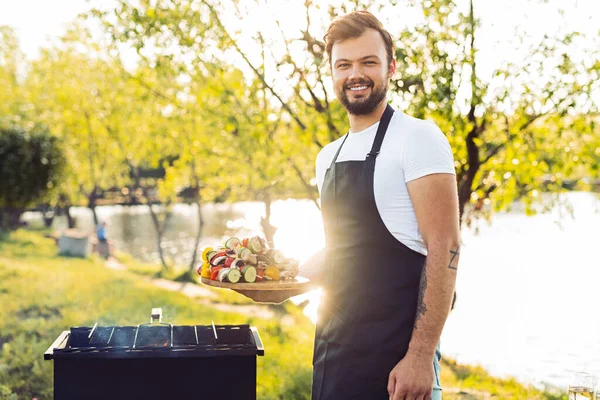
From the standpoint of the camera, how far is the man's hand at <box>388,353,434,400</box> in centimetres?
221

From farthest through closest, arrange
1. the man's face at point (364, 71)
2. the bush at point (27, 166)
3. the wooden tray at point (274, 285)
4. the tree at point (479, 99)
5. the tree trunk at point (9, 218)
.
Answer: the tree trunk at point (9, 218) → the bush at point (27, 166) → the tree at point (479, 99) → the wooden tray at point (274, 285) → the man's face at point (364, 71)

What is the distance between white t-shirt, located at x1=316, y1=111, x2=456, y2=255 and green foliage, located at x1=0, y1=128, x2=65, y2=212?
21.9m

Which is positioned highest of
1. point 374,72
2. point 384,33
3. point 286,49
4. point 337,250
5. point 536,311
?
point 286,49

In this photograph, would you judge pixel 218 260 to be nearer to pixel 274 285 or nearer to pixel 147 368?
pixel 274 285

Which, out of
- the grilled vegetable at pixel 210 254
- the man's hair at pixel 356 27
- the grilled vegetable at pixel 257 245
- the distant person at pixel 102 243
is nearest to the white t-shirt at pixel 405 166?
the man's hair at pixel 356 27

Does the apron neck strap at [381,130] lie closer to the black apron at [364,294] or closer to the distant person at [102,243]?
the black apron at [364,294]

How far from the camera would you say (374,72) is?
2449 mm

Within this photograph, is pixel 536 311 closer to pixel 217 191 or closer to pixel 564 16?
pixel 217 191

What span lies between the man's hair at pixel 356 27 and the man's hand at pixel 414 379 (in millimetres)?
1113

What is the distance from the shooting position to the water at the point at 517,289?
10398mm

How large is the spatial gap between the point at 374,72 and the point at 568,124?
5.32 meters

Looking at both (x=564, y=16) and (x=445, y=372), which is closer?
(x=564, y=16)

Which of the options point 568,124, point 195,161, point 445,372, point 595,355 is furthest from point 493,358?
point 195,161

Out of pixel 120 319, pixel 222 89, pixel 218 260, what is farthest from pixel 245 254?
pixel 120 319
